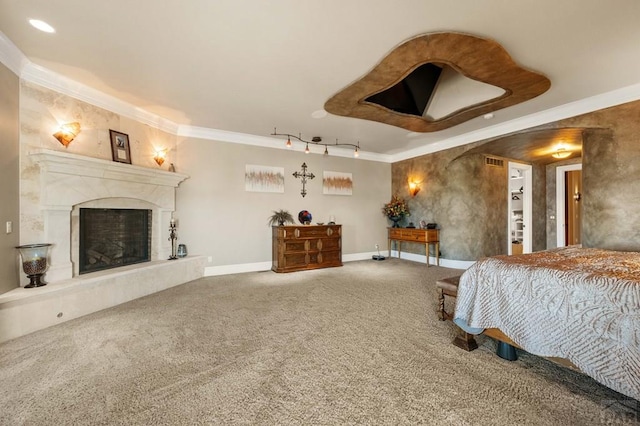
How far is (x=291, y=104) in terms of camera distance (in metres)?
3.86

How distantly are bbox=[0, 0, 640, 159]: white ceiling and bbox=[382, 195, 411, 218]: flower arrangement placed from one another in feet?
10.6

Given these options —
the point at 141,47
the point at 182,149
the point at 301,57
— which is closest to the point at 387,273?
the point at 301,57

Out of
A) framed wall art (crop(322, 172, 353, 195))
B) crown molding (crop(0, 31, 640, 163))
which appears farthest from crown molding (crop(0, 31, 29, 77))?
framed wall art (crop(322, 172, 353, 195))

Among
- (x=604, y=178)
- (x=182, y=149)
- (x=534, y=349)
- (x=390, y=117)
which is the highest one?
(x=390, y=117)

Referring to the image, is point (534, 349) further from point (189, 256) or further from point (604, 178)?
point (189, 256)

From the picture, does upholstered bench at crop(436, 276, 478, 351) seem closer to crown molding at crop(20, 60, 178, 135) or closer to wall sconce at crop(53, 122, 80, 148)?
wall sconce at crop(53, 122, 80, 148)

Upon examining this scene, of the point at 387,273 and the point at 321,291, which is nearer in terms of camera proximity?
the point at 321,291

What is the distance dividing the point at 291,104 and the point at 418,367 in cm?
356

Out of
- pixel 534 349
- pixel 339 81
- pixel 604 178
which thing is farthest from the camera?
pixel 604 178

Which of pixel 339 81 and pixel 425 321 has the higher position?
pixel 339 81

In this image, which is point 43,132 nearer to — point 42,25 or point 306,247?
point 42,25

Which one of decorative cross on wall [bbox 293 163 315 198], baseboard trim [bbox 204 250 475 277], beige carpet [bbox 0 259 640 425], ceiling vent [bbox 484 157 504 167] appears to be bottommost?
beige carpet [bbox 0 259 640 425]

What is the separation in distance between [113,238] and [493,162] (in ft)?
24.7

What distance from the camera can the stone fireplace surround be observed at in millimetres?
2625
